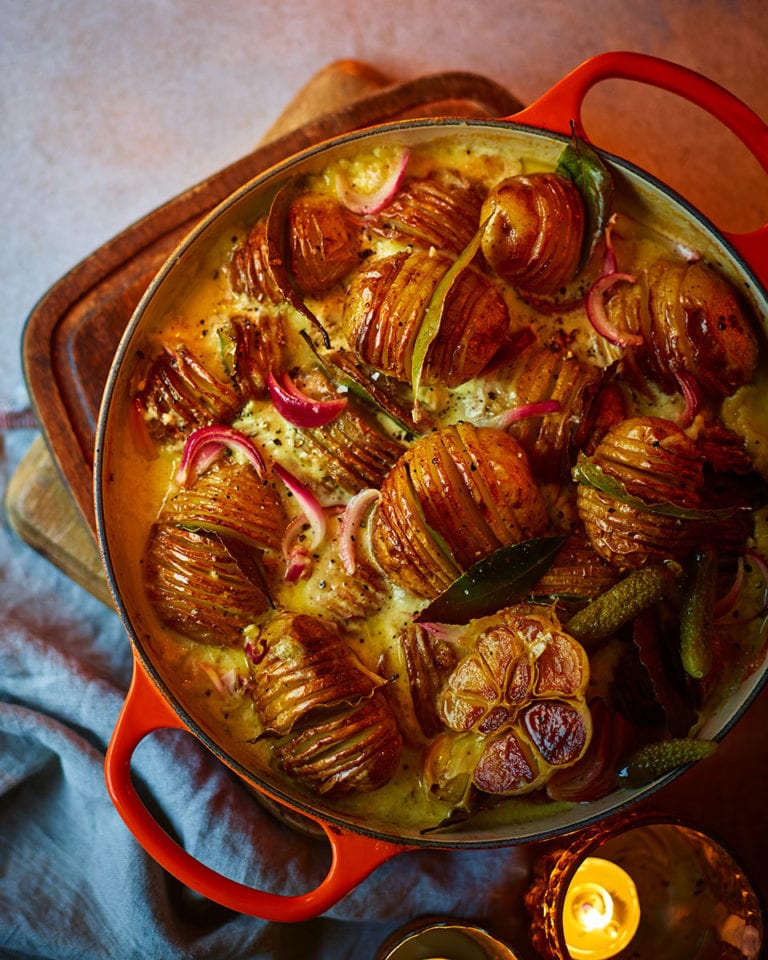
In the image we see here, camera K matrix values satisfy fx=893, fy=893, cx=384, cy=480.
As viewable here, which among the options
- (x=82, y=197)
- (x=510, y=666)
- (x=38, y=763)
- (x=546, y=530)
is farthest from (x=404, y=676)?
(x=82, y=197)

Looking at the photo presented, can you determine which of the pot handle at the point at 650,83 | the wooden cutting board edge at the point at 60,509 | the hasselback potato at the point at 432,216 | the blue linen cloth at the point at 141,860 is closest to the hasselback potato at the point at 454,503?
the hasselback potato at the point at 432,216

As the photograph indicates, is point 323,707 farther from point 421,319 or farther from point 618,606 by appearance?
point 421,319

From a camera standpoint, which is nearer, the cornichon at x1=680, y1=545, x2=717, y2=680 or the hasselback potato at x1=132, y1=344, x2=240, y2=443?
the cornichon at x1=680, y1=545, x2=717, y2=680

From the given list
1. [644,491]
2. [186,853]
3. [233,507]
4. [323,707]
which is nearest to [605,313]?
[644,491]

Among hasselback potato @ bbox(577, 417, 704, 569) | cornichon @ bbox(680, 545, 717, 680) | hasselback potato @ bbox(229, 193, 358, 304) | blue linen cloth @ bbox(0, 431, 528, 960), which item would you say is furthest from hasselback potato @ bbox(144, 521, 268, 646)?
cornichon @ bbox(680, 545, 717, 680)

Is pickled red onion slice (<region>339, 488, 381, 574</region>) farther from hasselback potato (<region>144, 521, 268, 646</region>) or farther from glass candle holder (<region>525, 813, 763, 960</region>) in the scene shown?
glass candle holder (<region>525, 813, 763, 960</region>)

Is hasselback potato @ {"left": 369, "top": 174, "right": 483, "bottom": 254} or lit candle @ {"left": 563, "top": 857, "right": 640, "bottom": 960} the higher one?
hasselback potato @ {"left": 369, "top": 174, "right": 483, "bottom": 254}
